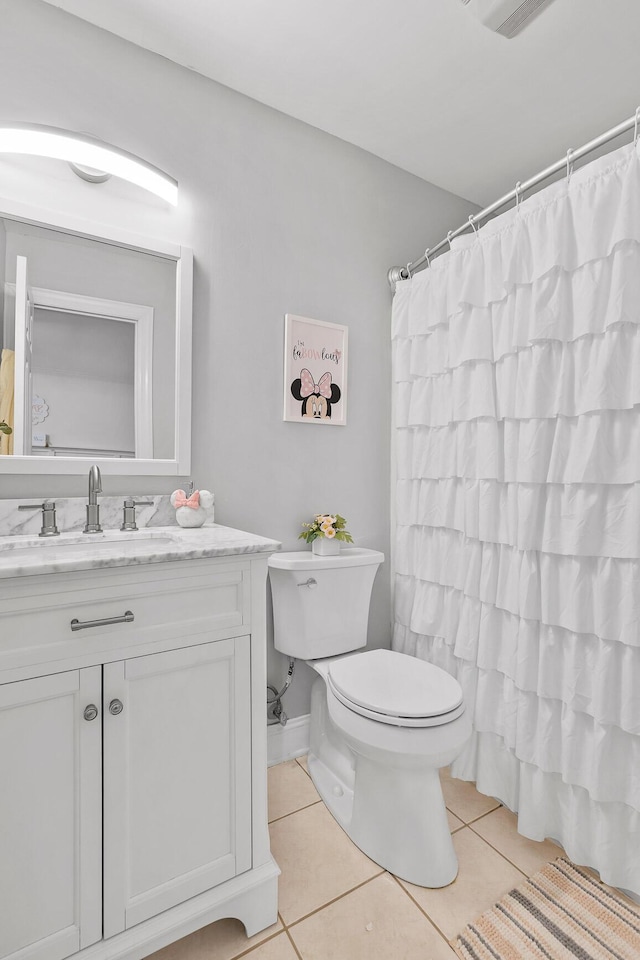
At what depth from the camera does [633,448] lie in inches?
46.7

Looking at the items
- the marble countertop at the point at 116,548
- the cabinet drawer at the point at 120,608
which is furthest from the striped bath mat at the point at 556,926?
the marble countertop at the point at 116,548

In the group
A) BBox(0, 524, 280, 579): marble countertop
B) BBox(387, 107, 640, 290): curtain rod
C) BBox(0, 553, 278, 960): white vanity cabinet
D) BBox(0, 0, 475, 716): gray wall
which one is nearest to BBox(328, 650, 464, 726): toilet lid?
BBox(0, 553, 278, 960): white vanity cabinet

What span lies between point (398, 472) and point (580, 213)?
1.10 m

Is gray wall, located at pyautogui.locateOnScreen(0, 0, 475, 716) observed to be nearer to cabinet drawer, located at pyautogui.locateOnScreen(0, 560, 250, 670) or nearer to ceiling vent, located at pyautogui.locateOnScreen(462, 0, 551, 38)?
cabinet drawer, located at pyautogui.locateOnScreen(0, 560, 250, 670)

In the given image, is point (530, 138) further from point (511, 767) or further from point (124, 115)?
point (511, 767)

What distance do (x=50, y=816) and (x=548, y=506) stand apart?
141cm

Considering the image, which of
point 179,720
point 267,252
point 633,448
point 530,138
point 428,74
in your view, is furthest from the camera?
point 530,138

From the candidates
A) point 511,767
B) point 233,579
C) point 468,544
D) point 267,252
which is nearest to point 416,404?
point 468,544

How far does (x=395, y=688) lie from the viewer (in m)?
1.41

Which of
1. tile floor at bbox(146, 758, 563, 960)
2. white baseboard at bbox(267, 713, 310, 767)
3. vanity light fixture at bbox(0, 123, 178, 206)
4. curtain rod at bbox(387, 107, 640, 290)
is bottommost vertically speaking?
tile floor at bbox(146, 758, 563, 960)

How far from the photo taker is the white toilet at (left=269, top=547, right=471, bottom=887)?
4.07ft

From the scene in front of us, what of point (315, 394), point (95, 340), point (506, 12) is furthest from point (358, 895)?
point (506, 12)

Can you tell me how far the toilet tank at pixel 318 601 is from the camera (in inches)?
65.2

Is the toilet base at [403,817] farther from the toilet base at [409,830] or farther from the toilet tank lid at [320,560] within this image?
the toilet tank lid at [320,560]
